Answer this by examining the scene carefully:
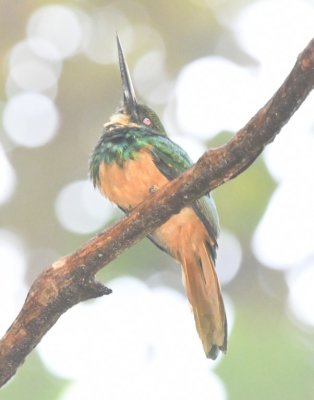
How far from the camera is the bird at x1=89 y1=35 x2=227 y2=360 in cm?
294

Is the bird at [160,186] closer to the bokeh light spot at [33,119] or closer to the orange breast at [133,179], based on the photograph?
the orange breast at [133,179]

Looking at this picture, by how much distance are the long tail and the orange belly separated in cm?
5

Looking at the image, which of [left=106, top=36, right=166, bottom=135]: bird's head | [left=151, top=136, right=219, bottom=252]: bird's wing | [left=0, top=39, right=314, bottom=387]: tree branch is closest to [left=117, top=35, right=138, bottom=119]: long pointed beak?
[left=106, top=36, right=166, bottom=135]: bird's head

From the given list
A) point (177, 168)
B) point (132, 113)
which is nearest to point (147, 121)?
point (132, 113)

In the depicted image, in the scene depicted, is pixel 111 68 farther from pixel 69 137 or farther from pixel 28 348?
pixel 28 348

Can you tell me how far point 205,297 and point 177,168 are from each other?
1.44ft

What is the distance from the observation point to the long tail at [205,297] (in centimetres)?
271

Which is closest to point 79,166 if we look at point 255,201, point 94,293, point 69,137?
point 69,137

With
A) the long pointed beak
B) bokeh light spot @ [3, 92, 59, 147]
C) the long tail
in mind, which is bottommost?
bokeh light spot @ [3, 92, 59, 147]

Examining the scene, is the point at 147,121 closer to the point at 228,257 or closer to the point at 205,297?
the point at 205,297

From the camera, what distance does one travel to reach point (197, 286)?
115 inches

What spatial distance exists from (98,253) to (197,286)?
0.72 meters

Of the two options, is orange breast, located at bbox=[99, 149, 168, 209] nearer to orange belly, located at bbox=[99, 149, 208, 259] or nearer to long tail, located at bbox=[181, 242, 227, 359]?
orange belly, located at bbox=[99, 149, 208, 259]

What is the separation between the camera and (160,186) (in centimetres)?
296
